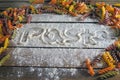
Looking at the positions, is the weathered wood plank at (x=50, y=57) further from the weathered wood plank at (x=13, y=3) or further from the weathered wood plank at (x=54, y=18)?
the weathered wood plank at (x=13, y=3)

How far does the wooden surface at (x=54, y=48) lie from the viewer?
2457mm

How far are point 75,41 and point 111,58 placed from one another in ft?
1.31

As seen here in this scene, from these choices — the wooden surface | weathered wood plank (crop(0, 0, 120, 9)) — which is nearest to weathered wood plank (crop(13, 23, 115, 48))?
the wooden surface

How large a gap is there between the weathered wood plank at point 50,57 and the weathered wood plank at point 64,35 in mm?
69

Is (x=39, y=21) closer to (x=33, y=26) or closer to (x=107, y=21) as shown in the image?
(x=33, y=26)

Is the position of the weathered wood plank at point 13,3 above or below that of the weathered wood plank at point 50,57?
above

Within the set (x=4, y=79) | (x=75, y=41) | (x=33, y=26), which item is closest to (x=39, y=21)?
(x=33, y=26)

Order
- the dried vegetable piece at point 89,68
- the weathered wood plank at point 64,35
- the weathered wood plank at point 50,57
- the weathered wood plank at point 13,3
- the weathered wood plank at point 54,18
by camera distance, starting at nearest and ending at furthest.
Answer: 1. the dried vegetable piece at point 89,68
2. the weathered wood plank at point 50,57
3. the weathered wood plank at point 64,35
4. the weathered wood plank at point 54,18
5. the weathered wood plank at point 13,3

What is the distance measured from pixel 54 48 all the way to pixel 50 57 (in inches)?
5.0

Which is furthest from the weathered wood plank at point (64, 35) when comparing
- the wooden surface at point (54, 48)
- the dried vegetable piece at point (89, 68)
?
the dried vegetable piece at point (89, 68)

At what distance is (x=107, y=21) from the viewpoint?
293 cm

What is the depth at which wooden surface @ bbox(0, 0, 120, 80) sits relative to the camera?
2.46 meters

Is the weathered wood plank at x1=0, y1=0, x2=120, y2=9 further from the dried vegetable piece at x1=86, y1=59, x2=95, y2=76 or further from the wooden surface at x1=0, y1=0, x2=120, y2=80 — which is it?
the dried vegetable piece at x1=86, y1=59, x2=95, y2=76

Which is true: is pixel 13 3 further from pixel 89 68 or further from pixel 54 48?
pixel 89 68
